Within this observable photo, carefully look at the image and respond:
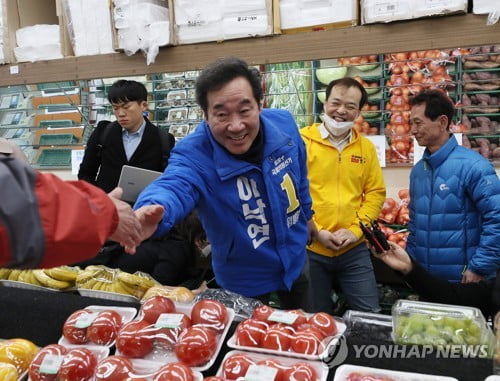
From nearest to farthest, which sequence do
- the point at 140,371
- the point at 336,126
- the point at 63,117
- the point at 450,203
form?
the point at 140,371, the point at 450,203, the point at 336,126, the point at 63,117

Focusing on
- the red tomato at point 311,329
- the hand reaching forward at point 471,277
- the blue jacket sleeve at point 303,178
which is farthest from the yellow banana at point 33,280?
the hand reaching forward at point 471,277

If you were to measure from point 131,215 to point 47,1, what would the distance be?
3.57 metres

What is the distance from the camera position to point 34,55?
356cm

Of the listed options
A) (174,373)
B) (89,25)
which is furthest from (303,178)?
(89,25)

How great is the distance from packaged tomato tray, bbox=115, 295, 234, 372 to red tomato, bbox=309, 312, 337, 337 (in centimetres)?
25

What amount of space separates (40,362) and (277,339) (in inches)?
24.7

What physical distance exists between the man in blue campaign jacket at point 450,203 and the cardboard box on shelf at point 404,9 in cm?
46

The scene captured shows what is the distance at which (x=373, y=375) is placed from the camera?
115cm

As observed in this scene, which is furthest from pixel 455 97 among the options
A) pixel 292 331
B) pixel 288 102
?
pixel 292 331

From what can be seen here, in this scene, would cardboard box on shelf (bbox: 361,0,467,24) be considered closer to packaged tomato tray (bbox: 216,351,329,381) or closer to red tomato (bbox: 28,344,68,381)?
packaged tomato tray (bbox: 216,351,329,381)

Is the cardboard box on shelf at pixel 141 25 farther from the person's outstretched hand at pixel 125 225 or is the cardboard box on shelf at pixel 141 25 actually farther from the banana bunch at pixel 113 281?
the person's outstretched hand at pixel 125 225

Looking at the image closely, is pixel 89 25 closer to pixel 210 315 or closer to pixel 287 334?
pixel 210 315

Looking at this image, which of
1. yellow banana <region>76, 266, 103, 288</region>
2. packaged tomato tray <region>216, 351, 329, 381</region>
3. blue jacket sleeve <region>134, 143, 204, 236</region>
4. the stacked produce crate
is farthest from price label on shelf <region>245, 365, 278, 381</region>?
the stacked produce crate

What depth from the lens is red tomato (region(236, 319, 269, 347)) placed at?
128 cm
